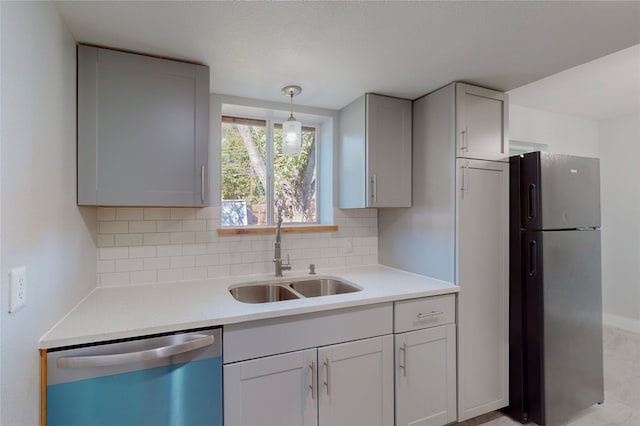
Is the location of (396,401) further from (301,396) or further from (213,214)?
(213,214)

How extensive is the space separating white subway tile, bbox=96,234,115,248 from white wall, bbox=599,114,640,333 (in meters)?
4.88

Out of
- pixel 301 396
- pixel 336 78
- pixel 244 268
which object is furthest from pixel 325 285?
pixel 336 78

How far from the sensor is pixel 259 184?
2.40 metres

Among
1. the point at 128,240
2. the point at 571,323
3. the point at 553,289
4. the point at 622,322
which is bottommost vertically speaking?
the point at 622,322

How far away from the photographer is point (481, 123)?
6.51 feet

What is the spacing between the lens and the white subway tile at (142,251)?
1894 mm

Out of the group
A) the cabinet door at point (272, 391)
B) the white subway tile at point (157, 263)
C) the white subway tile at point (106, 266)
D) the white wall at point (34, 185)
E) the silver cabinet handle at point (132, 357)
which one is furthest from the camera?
the white subway tile at point (157, 263)

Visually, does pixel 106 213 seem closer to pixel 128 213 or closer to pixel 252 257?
pixel 128 213

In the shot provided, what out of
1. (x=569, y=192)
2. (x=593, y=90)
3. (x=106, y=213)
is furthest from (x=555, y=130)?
(x=106, y=213)

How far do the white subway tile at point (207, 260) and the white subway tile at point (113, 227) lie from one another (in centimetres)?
46

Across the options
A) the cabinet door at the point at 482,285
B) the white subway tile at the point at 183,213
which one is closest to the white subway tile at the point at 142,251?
the white subway tile at the point at 183,213

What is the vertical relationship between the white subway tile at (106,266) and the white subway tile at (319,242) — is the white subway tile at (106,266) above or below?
below

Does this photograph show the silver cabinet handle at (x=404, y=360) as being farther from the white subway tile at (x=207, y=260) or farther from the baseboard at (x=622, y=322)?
the baseboard at (x=622, y=322)

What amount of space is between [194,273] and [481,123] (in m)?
2.12
